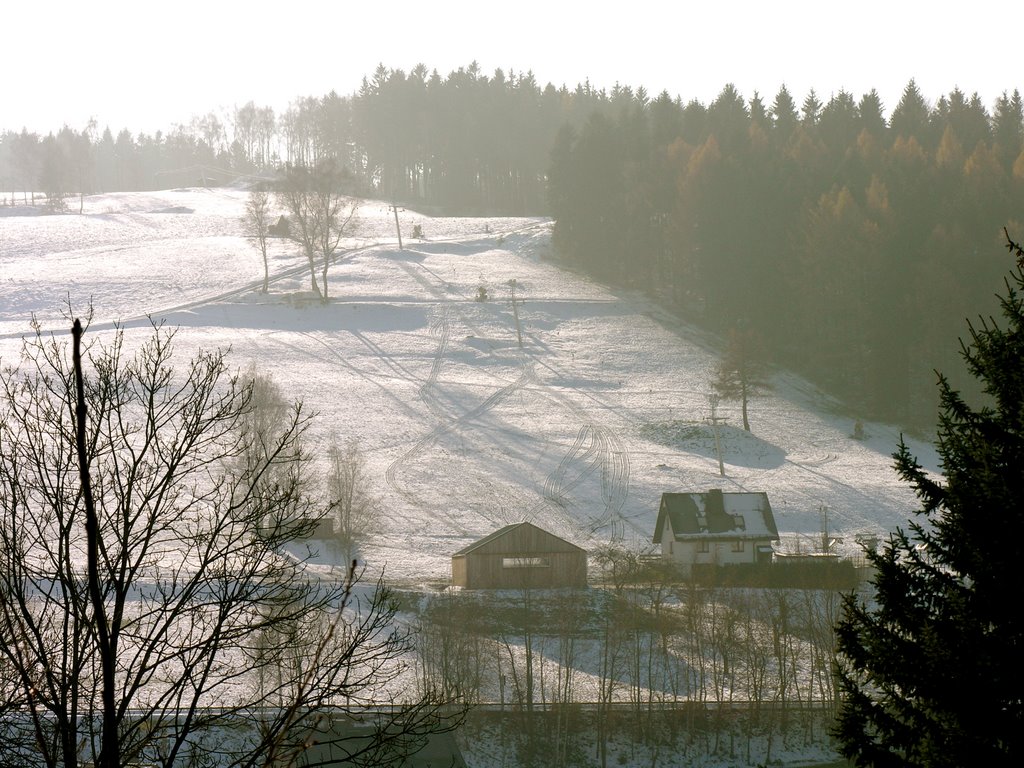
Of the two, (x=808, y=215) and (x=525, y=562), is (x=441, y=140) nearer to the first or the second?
(x=808, y=215)

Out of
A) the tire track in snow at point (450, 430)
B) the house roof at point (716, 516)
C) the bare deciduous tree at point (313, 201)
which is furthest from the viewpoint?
the bare deciduous tree at point (313, 201)

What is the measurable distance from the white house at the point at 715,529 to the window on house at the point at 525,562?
565cm

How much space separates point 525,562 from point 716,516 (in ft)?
28.7

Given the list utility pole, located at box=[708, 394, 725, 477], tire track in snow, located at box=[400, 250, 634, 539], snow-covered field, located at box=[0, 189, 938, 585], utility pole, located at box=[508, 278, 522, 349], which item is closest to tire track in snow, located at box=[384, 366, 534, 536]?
snow-covered field, located at box=[0, 189, 938, 585]

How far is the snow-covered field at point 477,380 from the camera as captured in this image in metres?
46.0

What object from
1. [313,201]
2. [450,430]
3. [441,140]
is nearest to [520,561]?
[450,430]

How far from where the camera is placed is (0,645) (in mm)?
6742

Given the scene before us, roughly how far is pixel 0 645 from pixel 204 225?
111 meters

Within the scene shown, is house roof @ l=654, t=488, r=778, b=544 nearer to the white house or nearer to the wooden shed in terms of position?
the white house

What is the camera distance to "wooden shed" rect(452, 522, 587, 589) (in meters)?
37.6

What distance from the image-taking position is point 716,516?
1642 inches

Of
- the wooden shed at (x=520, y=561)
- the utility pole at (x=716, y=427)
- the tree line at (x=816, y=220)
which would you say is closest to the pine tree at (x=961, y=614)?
the wooden shed at (x=520, y=561)

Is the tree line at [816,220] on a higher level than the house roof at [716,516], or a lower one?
higher

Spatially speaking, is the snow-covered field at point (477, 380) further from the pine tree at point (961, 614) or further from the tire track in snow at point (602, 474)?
the pine tree at point (961, 614)
